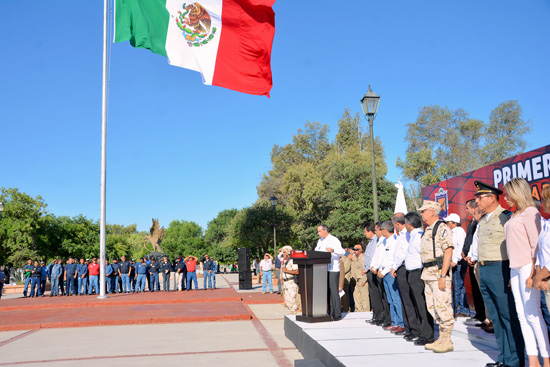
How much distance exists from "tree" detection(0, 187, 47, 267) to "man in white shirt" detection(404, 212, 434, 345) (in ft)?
142

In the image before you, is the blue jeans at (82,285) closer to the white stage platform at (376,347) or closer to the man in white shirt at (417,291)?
the white stage platform at (376,347)

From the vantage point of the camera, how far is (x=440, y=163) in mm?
43281

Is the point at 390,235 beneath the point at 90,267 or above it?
above

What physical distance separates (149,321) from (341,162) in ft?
98.8

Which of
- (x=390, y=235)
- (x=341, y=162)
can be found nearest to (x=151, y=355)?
(x=390, y=235)

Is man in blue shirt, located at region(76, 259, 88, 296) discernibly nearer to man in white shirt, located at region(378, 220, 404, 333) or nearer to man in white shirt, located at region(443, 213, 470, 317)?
man in white shirt, located at region(443, 213, 470, 317)

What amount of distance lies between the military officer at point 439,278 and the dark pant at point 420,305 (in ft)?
0.89

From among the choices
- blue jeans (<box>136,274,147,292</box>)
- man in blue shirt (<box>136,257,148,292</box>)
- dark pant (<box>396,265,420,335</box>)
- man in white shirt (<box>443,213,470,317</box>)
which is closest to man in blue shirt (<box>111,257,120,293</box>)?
man in blue shirt (<box>136,257,148,292</box>)

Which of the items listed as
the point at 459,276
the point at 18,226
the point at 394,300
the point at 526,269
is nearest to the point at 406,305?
the point at 394,300

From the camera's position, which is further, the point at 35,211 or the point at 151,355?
the point at 35,211

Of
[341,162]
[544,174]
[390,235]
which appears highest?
[341,162]

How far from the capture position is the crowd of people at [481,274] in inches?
161

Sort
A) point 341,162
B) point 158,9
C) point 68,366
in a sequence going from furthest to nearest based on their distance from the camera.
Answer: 1. point 341,162
2. point 158,9
3. point 68,366

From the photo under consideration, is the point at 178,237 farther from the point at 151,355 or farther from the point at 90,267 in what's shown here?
the point at 151,355
